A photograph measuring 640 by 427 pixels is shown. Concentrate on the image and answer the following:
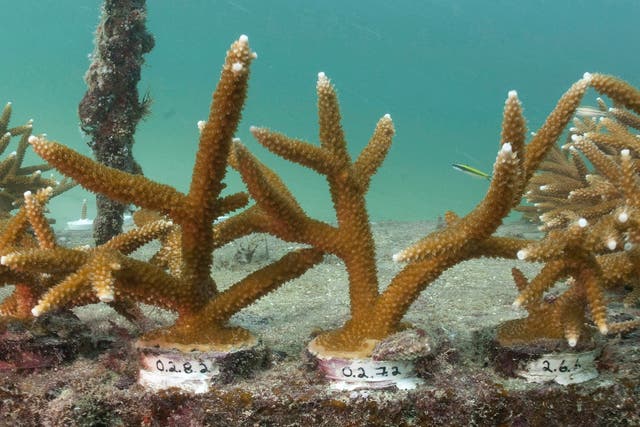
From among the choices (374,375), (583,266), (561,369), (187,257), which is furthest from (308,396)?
(583,266)

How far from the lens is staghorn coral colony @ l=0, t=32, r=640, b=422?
2.48 meters

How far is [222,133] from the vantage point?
2539 millimetres

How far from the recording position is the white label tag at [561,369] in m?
2.54

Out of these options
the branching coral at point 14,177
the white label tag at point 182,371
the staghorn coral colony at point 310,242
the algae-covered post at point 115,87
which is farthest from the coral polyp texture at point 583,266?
the branching coral at point 14,177

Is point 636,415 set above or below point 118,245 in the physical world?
below

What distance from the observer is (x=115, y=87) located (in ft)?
20.0

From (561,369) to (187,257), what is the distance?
198 centimetres

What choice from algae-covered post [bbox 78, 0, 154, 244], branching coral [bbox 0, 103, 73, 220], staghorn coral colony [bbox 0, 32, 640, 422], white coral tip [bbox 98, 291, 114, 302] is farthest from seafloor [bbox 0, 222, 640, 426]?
branching coral [bbox 0, 103, 73, 220]

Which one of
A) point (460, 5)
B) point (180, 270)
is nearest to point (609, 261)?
point (180, 270)

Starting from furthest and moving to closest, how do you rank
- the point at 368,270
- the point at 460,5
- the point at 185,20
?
1. the point at 460,5
2. the point at 185,20
3. the point at 368,270

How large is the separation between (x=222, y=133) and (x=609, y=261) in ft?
6.83

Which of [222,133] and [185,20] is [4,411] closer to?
[222,133]

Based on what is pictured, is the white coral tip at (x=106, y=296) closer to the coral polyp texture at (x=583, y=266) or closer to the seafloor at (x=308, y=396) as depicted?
the seafloor at (x=308, y=396)

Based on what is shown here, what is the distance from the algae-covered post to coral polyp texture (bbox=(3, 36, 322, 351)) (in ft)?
11.2
